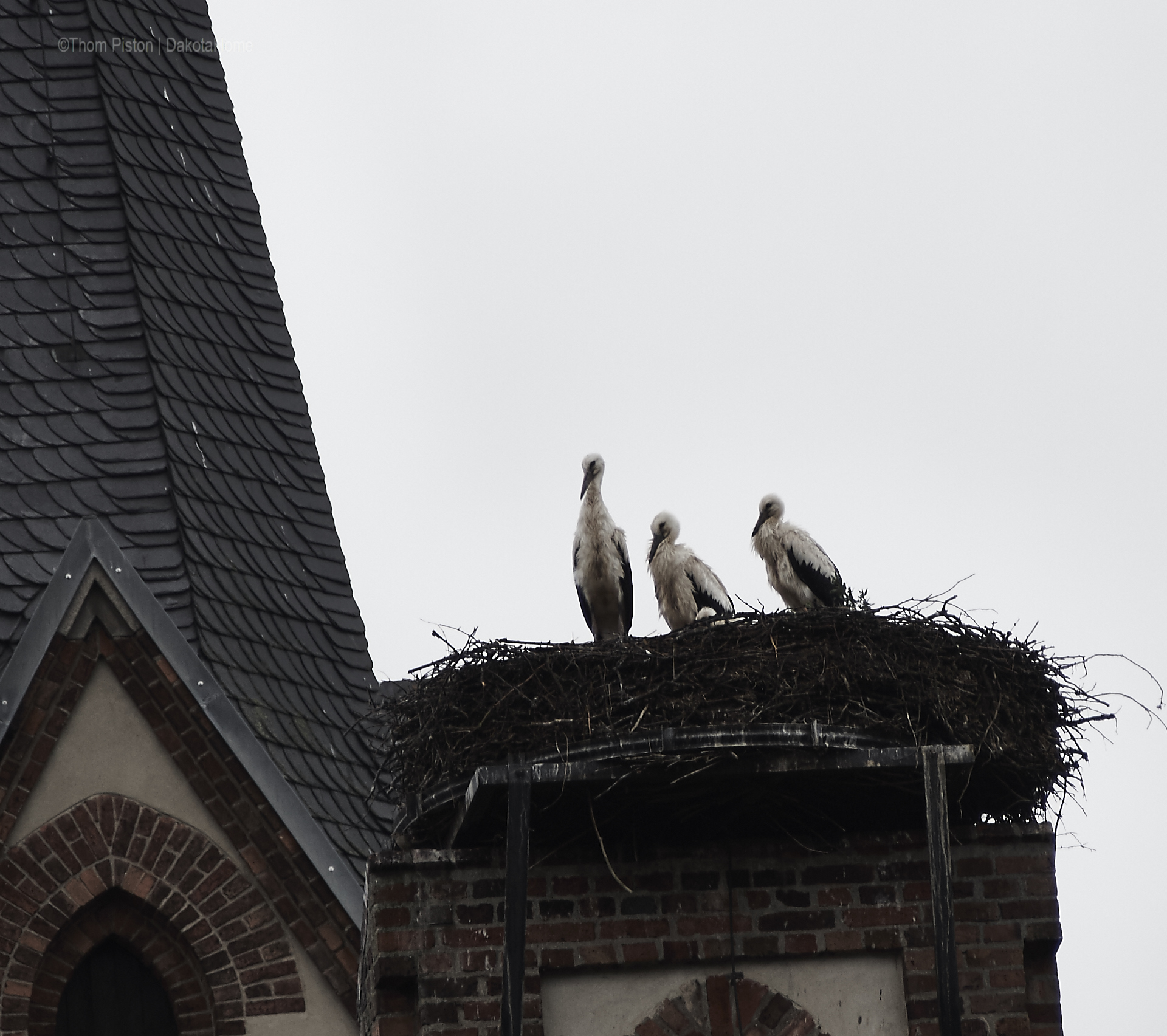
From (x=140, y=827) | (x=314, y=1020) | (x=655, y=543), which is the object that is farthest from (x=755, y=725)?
(x=140, y=827)

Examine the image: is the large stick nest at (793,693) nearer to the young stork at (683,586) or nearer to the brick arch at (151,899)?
the young stork at (683,586)

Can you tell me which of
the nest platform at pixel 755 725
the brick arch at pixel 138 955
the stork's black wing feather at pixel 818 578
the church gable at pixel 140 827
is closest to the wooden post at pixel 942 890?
the nest platform at pixel 755 725

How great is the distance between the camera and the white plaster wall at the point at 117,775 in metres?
14.3

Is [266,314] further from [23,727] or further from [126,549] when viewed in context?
[23,727]

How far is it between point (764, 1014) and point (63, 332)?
34.4ft

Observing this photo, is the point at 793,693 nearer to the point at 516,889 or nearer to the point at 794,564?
the point at 516,889

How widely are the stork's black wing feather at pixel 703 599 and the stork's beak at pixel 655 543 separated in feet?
1.23

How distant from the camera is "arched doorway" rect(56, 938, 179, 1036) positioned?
14141 millimetres

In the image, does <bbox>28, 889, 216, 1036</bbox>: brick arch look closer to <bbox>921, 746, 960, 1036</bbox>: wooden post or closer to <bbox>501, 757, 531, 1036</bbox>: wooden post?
<bbox>501, 757, 531, 1036</bbox>: wooden post

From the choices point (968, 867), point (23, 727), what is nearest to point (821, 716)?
point (968, 867)

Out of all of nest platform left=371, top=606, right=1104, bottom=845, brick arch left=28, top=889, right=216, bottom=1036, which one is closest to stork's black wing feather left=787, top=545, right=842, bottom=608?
nest platform left=371, top=606, right=1104, bottom=845

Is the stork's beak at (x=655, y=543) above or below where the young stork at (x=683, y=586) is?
above

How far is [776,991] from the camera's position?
8.81 metres

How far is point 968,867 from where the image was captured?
8.92m
